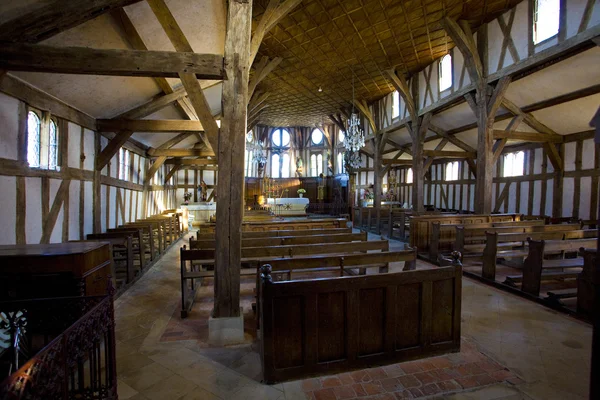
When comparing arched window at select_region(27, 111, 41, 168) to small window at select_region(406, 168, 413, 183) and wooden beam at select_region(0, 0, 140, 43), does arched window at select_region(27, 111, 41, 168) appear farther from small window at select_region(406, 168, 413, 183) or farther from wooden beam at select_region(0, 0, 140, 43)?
small window at select_region(406, 168, 413, 183)

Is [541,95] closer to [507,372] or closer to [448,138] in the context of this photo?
[448,138]

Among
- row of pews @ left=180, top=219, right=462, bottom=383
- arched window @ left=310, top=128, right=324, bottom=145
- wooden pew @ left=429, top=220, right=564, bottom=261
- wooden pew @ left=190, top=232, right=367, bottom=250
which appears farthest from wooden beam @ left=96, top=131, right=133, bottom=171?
arched window @ left=310, top=128, right=324, bottom=145

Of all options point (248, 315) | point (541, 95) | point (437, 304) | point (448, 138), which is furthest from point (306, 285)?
point (448, 138)

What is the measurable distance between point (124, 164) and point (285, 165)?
1610 centimetres

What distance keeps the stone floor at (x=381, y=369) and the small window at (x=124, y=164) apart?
5.37 metres

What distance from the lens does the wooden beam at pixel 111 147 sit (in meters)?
6.46

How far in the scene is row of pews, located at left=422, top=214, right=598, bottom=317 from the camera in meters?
4.19

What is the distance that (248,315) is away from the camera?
4.11 meters

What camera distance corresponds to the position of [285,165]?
2406 cm

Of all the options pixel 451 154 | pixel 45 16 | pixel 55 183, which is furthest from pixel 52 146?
pixel 451 154

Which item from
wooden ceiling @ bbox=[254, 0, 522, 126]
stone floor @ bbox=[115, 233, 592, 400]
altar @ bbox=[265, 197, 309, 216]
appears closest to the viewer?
stone floor @ bbox=[115, 233, 592, 400]

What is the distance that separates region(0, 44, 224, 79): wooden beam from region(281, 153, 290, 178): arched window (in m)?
20.6

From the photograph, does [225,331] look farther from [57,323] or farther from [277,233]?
[277,233]

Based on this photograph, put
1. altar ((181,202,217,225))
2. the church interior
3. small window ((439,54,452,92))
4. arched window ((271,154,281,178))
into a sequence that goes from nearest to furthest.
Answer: the church interior → small window ((439,54,452,92)) → altar ((181,202,217,225)) → arched window ((271,154,281,178))
